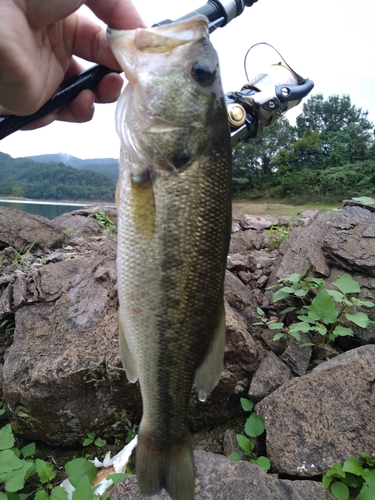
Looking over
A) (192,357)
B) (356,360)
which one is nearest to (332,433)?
(356,360)

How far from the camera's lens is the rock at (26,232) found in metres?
5.86

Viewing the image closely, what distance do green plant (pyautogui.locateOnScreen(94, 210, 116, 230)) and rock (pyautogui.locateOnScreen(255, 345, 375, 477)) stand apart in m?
6.46

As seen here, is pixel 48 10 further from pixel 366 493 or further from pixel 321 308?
pixel 366 493

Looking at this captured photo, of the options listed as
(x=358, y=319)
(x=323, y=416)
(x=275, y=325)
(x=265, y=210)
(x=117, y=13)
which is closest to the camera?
(x=117, y=13)

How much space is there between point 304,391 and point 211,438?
0.98 meters

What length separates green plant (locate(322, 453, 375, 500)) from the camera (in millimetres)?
2072

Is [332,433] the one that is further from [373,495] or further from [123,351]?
[123,351]

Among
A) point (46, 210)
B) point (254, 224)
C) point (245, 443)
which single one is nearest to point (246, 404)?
point (245, 443)

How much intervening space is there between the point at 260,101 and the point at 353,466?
2.77 meters

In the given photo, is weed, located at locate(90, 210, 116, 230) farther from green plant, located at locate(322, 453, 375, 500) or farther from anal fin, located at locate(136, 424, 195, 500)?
anal fin, located at locate(136, 424, 195, 500)

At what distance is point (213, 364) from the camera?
150 cm

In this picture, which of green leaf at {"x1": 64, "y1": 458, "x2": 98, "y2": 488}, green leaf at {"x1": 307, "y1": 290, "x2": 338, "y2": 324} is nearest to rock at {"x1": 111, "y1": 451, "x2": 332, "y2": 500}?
green leaf at {"x1": 64, "y1": 458, "x2": 98, "y2": 488}

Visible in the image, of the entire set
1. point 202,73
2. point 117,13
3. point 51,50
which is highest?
point 117,13

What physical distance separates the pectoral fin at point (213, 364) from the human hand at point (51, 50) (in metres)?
1.42
